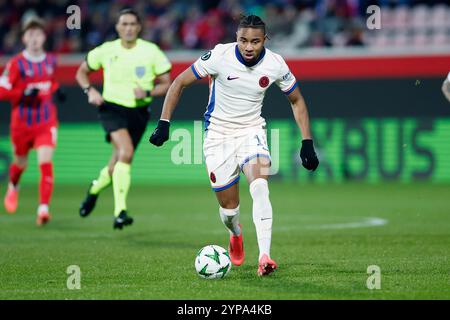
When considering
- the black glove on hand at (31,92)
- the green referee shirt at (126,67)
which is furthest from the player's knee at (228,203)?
the black glove on hand at (31,92)

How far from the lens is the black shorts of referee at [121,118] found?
1262 centimetres

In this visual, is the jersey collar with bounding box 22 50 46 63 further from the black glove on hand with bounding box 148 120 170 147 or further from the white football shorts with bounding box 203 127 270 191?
the black glove on hand with bounding box 148 120 170 147

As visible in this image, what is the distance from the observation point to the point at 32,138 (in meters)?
14.7

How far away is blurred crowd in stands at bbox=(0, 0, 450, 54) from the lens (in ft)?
74.2

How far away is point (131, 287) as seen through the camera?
25.5ft

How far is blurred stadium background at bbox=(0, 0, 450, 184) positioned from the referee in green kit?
969 centimetres

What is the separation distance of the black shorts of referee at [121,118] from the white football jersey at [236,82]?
366cm

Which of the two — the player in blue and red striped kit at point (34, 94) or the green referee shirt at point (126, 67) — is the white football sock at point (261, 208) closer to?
the green referee shirt at point (126, 67)

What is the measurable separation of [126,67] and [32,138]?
2664 millimetres

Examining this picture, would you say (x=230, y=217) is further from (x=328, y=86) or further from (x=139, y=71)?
(x=328, y=86)

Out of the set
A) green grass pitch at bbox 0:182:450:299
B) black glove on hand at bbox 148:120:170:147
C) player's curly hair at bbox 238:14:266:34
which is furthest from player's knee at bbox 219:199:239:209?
player's curly hair at bbox 238:14:266:34

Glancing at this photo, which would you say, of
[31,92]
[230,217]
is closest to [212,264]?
[230,217]

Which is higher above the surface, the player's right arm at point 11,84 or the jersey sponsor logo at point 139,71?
the player's right arm at point 11,84

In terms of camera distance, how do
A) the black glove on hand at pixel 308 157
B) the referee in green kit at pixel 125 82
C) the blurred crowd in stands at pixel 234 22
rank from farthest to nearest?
the blurred crowd in stands at pixel 234 22
the referee in green kit at pixel 125 82
the black glove on hand at pixel 308 157
